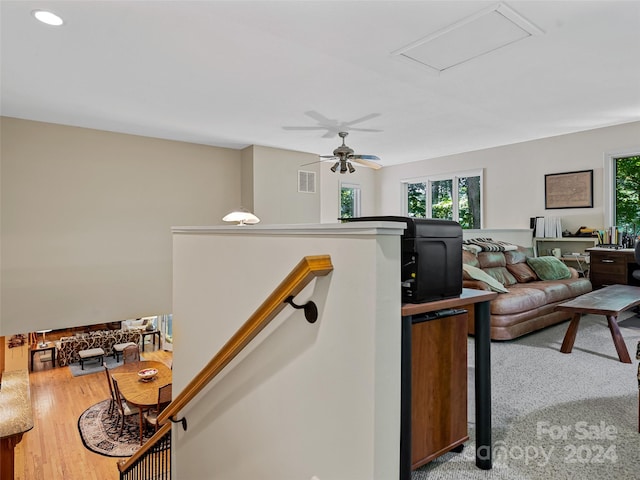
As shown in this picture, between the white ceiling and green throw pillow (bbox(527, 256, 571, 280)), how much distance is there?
1896 mm

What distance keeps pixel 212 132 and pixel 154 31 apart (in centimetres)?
295

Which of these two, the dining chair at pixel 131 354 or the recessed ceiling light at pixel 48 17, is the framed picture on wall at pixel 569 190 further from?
the dining chair at pixel 131 354

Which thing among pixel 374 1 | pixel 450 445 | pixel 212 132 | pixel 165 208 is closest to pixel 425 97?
pixel 374 1

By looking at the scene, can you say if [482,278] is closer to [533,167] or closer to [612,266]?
[612,266]

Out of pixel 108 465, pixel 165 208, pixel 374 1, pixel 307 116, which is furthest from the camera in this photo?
pixel 165 208

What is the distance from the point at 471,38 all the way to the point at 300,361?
2714mm

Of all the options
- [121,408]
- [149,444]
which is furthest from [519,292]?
[121,408]

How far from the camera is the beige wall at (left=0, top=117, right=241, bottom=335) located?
5074mm

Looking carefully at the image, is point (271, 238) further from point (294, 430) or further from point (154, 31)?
point (154, 31)

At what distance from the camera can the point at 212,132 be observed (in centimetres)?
576

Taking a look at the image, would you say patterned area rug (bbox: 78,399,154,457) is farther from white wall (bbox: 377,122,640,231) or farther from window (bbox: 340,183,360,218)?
white wall (bbox: 377,122,640,231)

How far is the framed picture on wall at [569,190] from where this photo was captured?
5602 millimetres

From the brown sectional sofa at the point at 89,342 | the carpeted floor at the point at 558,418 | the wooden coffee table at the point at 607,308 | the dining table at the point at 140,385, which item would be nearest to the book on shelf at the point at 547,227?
the wooden coffee table at the point at 607,308

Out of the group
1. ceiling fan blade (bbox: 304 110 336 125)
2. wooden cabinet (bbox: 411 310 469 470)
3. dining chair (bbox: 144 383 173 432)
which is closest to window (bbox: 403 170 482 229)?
ceiling fan blade (bbox: 304 110 336 125)
